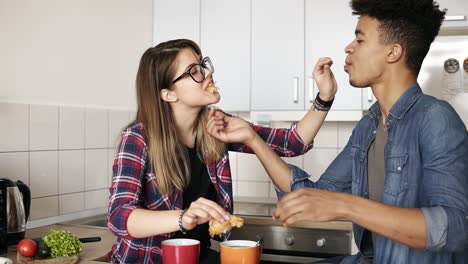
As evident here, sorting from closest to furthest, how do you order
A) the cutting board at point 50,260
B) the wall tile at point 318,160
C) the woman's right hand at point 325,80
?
the cutting board at point 50,260 → the woman's right hand at point 325,80 → the wall tile at point 318,160

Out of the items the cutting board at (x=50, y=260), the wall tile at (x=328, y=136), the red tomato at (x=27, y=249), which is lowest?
the cutting board at (x=50, y=260)

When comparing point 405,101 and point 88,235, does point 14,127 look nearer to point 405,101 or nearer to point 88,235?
point 88,235

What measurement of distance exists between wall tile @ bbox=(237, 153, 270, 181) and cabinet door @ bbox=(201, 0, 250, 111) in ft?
1.61

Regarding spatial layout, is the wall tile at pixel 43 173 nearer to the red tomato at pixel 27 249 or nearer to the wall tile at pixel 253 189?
the red tomato at pixel 27 249

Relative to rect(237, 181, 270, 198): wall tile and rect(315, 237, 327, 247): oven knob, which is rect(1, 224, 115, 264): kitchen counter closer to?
rect(315, 237, 327, 247): oven knob

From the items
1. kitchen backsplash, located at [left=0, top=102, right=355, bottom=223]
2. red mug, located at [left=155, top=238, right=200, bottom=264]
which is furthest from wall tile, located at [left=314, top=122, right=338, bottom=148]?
red mug, located at [left=155, top=238, right=200, bottom=264]

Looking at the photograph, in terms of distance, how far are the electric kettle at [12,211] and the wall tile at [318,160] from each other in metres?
1.82

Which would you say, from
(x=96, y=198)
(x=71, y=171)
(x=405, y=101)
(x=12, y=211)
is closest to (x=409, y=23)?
(x=405, y=101)

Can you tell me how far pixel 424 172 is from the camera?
1.40 metres

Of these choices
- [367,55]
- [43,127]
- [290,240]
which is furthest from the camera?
[290,240]

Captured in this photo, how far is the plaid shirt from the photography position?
1577mm

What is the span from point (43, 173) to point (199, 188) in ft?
2.99

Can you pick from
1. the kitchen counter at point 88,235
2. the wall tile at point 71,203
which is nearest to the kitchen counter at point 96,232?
the kitchen counter at point 88,235

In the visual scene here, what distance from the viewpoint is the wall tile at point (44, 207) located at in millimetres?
2383
